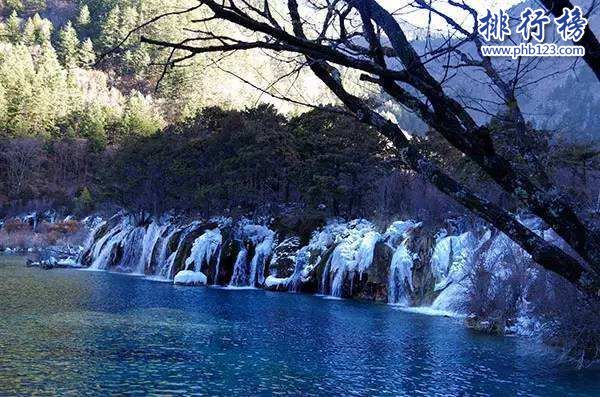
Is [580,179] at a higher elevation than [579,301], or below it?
higher

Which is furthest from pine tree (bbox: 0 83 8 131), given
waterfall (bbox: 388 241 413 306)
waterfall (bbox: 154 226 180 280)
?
waterfall (bbox: 388 241 413 306)

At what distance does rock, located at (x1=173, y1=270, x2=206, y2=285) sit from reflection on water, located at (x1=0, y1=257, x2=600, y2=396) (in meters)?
7.74

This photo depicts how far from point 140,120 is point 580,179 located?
2268 inches

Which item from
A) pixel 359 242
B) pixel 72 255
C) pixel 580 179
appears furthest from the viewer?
pixel 72 255

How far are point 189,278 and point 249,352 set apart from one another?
1769 centimetres

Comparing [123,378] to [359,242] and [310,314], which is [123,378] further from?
[359,242]

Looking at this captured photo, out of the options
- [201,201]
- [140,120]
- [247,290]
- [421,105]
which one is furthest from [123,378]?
[140,120]

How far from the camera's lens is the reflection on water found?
1134 centimetres

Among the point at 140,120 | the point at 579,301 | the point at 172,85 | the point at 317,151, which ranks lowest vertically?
the point at 579,301

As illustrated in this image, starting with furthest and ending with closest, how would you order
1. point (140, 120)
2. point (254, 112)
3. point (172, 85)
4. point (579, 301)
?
point (172, 85) < point (140, 120) < point (254, 112) < point (579, 301)

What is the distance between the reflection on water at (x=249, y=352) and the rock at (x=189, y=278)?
25.4 feet

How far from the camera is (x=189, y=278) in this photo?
3120cm

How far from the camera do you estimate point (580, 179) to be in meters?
26.1

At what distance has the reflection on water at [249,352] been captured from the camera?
37.2 ft
